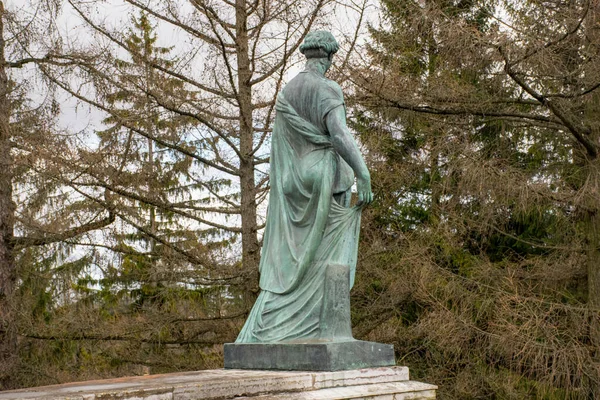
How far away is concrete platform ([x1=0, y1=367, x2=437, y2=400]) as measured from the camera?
3926 millimetres

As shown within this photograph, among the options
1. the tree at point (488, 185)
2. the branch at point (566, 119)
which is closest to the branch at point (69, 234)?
the tree at point (488, 185)

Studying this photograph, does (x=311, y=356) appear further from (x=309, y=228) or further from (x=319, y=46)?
(x=319, y=46)

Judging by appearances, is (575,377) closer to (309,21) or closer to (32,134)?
(309,21)

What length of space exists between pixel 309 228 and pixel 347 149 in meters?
0.55

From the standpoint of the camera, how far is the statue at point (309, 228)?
4.87m

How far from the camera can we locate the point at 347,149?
4.94 metres

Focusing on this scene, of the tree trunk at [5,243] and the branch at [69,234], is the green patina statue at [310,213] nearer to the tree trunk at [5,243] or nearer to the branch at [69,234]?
the branch at [69,234]

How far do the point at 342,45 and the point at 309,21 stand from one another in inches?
24.5

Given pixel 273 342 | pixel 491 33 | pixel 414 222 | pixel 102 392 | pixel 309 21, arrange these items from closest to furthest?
pixel 102 392
pixel 273 342
pixel 491 33
pixel 309 21
pixel 414 222

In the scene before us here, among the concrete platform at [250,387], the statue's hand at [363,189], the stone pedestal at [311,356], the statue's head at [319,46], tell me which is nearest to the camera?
the concrete platform at [250,387]

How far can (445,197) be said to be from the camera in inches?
450

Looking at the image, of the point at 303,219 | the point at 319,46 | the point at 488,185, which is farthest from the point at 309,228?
the point at 488,185

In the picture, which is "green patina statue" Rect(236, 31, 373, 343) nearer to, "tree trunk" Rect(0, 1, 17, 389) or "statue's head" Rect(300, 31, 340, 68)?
"statue's head" Rect(300, 31, 340, 68)

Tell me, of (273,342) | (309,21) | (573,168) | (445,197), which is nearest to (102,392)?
(273,342)
